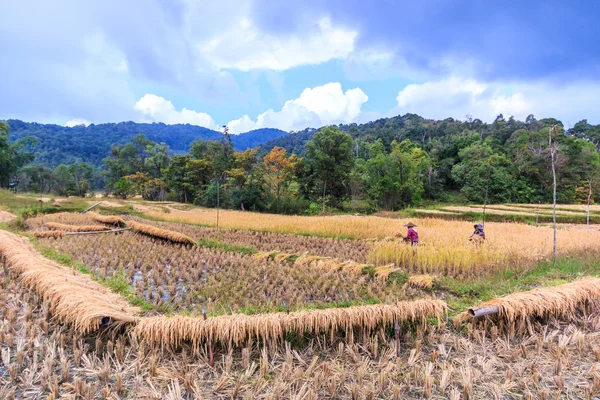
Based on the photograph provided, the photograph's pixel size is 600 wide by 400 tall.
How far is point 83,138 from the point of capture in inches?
4131

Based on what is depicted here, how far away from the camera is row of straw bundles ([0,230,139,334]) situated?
327 centimetres

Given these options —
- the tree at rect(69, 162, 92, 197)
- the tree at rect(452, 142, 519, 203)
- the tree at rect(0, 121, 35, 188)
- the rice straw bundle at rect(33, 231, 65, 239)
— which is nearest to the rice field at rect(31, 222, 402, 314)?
the rice straw bundle at rect(33, 231, 65, 239)

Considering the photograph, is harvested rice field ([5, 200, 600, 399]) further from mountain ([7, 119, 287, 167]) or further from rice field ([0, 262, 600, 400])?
mountain ([7, 119, 287, 167])

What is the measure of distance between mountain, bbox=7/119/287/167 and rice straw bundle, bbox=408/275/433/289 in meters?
51.9

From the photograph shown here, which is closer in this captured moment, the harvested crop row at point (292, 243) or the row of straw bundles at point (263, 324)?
the row of straw bundles at point (263, 324)

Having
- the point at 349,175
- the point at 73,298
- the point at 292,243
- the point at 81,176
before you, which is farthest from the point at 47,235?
the point at 81,176

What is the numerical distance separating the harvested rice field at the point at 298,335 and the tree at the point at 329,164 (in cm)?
2281

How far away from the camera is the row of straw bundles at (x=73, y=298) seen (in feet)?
10.7

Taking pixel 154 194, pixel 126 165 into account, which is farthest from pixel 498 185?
pixel 126 165

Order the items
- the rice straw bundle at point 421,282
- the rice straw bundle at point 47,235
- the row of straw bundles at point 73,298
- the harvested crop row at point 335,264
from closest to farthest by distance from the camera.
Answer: the row of straw bundles at point 73,298, the rice straw bundle at point 421,282, the harvested crop row at point 335,264, the rice straw bundle at point 47,235

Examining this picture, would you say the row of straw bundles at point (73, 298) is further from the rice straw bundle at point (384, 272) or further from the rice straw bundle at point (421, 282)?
the rice straw bundle at point (421, 282)

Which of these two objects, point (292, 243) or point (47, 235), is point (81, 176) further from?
point (292, 243)

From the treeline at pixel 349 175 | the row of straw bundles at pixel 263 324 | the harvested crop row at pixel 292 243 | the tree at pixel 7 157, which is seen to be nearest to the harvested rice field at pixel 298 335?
the row of straw bundles at pixel 263 324

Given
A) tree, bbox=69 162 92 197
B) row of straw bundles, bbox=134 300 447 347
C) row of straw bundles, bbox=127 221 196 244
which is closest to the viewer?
row of straw bundles, bbox=134 300 447 347
